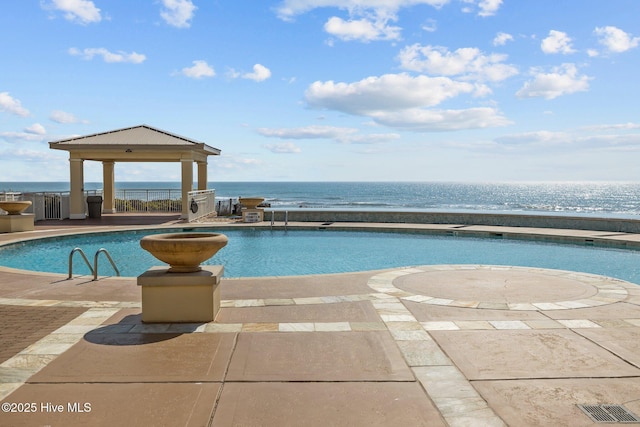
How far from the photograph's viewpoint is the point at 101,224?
62.4 ft

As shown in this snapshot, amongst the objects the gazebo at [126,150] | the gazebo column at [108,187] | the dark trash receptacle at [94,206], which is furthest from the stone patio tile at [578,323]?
the gazebo column at [108,187]

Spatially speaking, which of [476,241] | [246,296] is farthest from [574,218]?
[246,296]

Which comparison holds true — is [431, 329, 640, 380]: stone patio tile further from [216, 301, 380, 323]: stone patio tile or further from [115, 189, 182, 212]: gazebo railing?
[115, 189, 182, 212]: gazebo railing

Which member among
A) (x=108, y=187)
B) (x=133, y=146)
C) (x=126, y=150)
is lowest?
(x=108, y=187)

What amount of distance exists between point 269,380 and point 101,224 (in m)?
16.9

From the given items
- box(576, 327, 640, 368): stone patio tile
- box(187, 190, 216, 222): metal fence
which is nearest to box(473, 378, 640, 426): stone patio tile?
box(576, 327, 640, 368): stone patio tile

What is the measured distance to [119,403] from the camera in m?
3.69

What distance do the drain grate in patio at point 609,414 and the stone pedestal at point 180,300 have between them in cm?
400

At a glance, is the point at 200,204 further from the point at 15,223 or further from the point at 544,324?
the point at 544,324

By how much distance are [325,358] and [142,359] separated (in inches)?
68.2

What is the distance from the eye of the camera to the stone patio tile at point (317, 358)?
14.0ft

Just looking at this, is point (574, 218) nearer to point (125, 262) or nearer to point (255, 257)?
point (255, 257)

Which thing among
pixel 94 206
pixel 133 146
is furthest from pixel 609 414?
pixel 94 206

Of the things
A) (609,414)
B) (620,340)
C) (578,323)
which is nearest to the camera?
(609,414)
